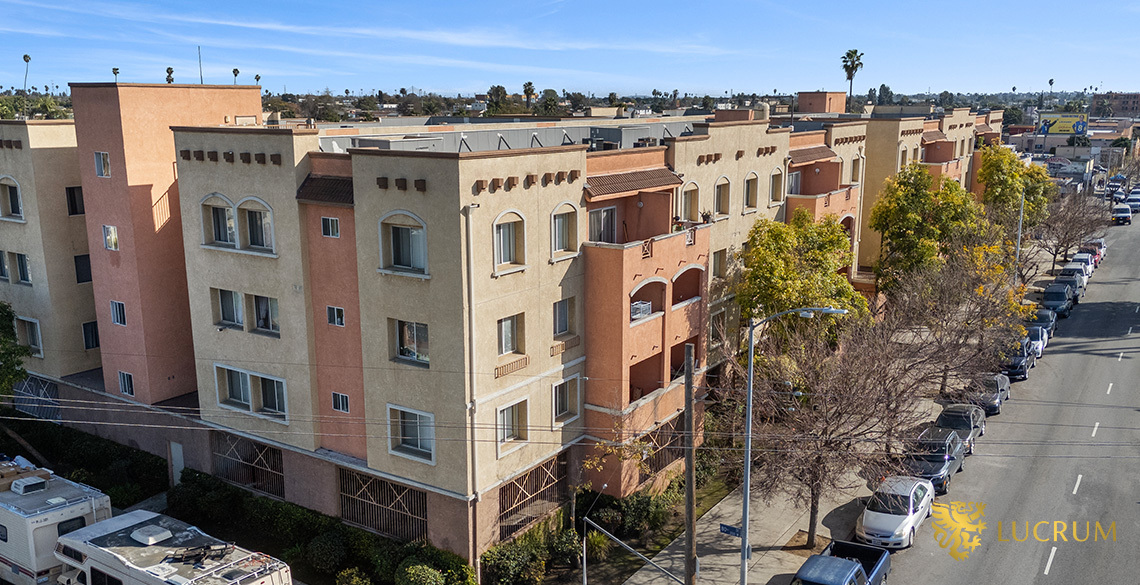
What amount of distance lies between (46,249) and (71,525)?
13093 mm

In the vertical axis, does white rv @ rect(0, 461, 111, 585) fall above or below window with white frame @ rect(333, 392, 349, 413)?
below

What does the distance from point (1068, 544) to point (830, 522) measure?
7272 millimetres

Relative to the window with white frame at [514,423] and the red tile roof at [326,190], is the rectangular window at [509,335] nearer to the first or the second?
the window with white frame at [514,423]

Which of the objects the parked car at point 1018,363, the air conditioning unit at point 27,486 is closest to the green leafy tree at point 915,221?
the parked car at point 1018,363

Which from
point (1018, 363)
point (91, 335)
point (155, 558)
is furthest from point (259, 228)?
point (1018, 363)

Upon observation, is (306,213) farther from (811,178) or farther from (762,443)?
(811,178)

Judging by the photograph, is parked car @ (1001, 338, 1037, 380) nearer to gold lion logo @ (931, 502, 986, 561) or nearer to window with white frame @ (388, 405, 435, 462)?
gold lion logo @ (931, 502, 986, 561)

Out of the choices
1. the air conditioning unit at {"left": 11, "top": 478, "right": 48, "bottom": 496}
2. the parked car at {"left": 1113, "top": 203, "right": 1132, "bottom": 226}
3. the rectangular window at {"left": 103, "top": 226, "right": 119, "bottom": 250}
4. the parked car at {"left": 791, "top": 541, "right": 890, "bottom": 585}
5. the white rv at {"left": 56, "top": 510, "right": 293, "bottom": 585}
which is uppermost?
the rectangular window at {"left": 103, "top": 226, "right": 119, "bottom": 250}

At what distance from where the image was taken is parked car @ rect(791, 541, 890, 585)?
22531 millimetres

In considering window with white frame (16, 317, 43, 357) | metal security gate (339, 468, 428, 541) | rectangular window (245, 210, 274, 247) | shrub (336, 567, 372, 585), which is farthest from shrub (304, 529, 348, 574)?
window with white frame (16, 317, 43, 357)

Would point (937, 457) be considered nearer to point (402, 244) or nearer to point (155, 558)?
point (402, 244)

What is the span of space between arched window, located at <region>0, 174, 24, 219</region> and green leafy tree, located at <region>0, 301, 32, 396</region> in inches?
152

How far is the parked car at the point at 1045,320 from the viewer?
4684cm

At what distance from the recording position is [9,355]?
31.9m
